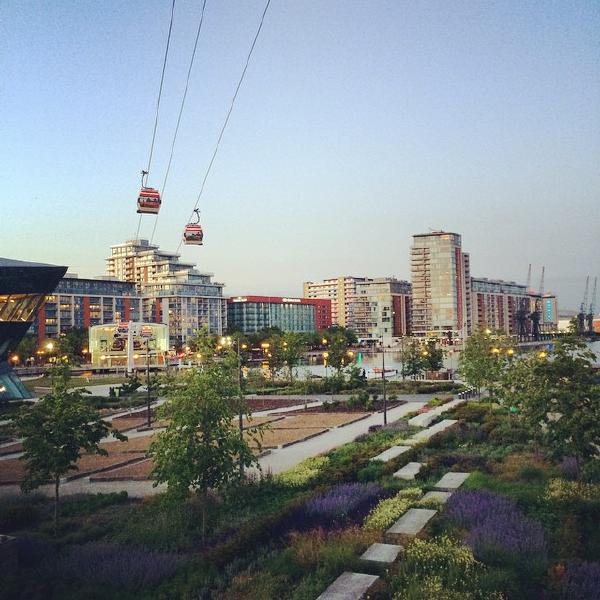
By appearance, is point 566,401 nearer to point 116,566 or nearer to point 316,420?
point 116,566

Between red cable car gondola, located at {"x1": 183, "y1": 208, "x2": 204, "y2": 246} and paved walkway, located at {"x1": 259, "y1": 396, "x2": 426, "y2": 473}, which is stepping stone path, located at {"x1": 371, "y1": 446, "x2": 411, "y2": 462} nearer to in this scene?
paved walkway, located at {"x1": 259, "y1": 396, "x2": 426, "y2": 473}

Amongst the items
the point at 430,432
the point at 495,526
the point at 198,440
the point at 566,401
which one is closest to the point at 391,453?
the point at 430,432

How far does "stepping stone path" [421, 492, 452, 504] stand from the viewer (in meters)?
16.1

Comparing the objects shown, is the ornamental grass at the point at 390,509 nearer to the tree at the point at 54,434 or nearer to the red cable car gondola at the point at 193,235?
the tree at the point at 54,434

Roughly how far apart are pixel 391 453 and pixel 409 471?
353cm

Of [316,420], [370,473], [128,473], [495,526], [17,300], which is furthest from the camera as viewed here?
[17,300]

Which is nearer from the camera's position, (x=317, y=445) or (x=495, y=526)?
(x=495, y=526)

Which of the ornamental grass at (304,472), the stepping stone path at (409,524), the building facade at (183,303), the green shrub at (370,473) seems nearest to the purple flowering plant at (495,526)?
the stepping stone path at (409,524)

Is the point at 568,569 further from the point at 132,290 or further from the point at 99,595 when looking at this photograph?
the point at 132,290

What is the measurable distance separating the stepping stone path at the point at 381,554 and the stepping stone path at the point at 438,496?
3797mm

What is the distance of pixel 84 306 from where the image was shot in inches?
5950

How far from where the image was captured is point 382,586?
1055 centimetres

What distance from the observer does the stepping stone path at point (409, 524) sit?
13188 mm

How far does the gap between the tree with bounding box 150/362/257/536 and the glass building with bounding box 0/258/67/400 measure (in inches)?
1685
